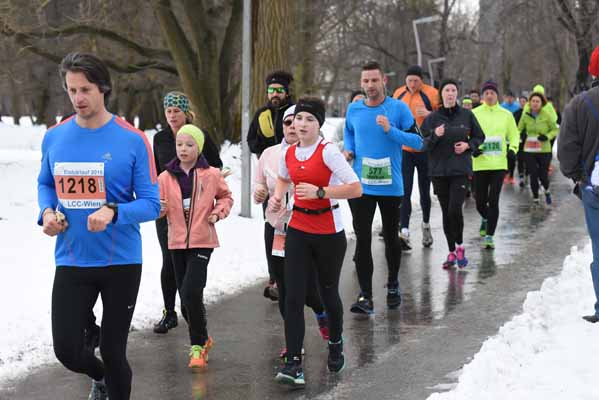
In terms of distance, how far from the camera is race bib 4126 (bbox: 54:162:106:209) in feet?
15.4

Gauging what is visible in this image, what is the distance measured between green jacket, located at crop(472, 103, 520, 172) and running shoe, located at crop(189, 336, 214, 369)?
6069mm

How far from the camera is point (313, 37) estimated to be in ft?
107

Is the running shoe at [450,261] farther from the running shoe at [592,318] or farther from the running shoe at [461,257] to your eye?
the running shoe at [592,318]

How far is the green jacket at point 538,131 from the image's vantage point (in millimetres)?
17031

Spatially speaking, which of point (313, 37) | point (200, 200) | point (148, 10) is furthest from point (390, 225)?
point (313, 37)

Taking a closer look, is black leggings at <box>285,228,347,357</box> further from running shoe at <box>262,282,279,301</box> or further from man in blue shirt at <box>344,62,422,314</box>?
running shoe at <box>262,282,279,301</box>

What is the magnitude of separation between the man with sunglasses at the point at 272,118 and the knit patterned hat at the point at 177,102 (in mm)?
1149

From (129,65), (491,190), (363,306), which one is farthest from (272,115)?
(129,65)

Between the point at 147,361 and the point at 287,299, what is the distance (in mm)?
1281

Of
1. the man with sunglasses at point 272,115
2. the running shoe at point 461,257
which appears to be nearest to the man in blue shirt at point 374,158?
the man with sunglasses at point 272,115

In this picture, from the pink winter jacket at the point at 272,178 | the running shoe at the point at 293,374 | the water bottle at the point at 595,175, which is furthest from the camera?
the water bottle at the point at 595,175

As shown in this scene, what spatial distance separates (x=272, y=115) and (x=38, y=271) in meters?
2.88

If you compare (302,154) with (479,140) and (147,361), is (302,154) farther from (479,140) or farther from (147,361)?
(479,140)

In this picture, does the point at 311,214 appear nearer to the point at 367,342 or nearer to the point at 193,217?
the point at 193,217
